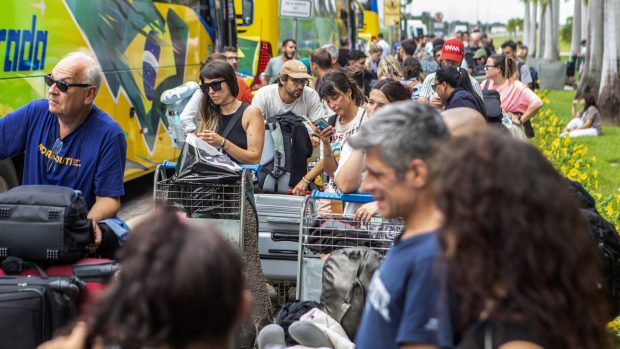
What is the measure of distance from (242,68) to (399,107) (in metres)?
18.8

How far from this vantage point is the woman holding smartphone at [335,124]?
7648 millimetres

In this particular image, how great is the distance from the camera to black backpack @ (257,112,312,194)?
314 inches

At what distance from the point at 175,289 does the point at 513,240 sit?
0.85m

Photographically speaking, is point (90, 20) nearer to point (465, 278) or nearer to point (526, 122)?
point (526, 122)

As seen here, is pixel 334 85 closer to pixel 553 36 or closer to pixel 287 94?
pixel 287 94

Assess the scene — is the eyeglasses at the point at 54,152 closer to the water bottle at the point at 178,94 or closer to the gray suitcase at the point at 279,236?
the gray suitcase at the point at 279,236

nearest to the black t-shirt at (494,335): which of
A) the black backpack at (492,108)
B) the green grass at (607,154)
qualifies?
the black backpack at (492,108)

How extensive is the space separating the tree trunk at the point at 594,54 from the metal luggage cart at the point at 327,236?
2208cm

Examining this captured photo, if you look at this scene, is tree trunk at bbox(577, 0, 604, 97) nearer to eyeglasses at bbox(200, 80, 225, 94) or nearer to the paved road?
the paved road

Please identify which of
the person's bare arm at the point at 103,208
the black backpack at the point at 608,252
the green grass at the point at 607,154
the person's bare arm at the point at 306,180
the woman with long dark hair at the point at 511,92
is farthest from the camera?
the green grass at the point at 607,154

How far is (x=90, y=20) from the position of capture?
38.7 feet

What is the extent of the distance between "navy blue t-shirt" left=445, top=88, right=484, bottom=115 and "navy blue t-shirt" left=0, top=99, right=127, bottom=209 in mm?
3343

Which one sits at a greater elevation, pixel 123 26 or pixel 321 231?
pixel 123 26

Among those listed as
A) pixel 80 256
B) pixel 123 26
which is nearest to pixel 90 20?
pixel 123 26
